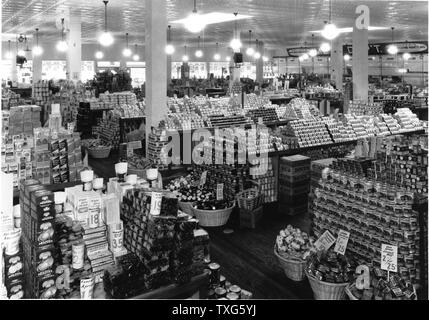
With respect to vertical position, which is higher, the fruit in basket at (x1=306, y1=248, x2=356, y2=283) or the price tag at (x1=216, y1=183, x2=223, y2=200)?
the price tag at (x1=216, y1=183, x2=223, y2=200)

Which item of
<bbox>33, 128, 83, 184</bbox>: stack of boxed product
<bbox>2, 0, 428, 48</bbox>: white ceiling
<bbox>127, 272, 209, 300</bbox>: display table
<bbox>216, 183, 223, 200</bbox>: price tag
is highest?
<bbox>2, 0, 428, 48</bbox>: white ceiling

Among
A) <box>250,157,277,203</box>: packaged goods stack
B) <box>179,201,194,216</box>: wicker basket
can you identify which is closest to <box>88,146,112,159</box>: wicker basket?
<box>179,201,194,216</box>: wicker basket

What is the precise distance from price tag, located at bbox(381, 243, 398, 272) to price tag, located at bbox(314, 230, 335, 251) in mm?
763

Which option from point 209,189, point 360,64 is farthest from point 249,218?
point 360,64

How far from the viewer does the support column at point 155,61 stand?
8.70m

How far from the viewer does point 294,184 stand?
6.70 metres

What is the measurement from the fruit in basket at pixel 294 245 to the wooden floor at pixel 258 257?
10.7 inches

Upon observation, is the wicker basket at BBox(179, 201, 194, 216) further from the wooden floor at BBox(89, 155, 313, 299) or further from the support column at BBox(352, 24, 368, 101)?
the support column at BBox(352, 24, 368, 101)

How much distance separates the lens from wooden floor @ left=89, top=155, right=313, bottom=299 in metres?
4.48

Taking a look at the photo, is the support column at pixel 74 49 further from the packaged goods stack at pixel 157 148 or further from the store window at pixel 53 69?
the store window at pixel 53 69

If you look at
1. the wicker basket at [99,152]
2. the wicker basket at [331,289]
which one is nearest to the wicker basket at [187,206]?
the wicker basket at [331,289]

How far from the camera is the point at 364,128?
890cm

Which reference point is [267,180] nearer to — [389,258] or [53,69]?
[389,258]
